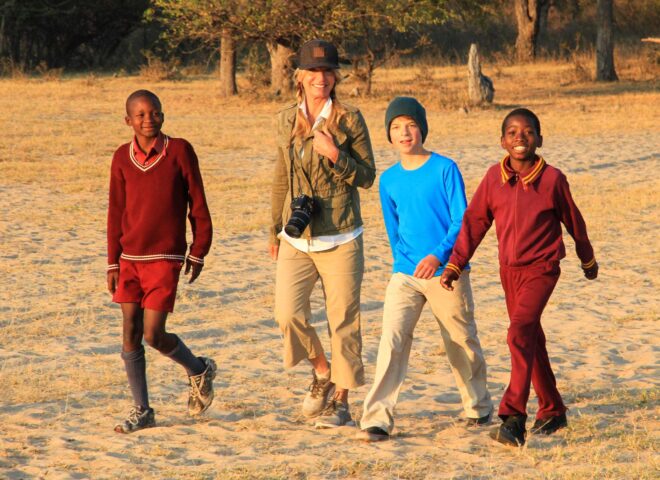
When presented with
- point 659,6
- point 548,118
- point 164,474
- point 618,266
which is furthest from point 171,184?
point 659,6

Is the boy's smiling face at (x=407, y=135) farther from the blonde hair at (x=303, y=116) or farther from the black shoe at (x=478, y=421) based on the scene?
the black shoe at (x=478, y=421)

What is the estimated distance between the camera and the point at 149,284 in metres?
5.46

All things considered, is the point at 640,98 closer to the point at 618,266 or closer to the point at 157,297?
the point at 618,266

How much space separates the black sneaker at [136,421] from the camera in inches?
219

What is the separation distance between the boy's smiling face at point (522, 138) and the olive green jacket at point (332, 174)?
2.20ft

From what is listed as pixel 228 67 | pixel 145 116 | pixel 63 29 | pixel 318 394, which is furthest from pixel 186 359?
pixel 63 29

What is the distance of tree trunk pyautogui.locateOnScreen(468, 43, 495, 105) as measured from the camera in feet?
78.1

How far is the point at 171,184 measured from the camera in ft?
17.9

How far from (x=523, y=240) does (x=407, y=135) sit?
739mm

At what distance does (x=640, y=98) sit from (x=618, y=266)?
625 inches

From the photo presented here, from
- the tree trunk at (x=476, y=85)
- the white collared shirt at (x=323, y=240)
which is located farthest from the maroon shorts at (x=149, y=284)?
the tree trunk at (x=476, y=85)

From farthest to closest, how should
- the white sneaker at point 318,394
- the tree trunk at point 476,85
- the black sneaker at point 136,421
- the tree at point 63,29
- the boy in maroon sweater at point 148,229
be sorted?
the tree at point 63,29 → the tree trunk at point 476,85 → the white sneaker at point 318,394 → the black sneaker at point 136,421 → the boy in maroon sweater at point 148,229

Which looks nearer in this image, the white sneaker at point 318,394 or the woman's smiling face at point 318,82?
the woman's smiling face at point 318,82

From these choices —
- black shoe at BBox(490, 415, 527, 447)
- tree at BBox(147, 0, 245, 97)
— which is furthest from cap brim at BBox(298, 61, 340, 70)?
tree at BBox(147, 0, 245, 97)
